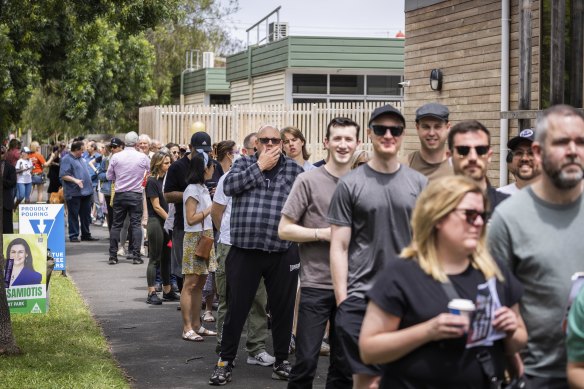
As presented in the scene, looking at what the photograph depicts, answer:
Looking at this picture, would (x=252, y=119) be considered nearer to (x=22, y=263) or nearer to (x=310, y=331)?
(x=22, y=263)

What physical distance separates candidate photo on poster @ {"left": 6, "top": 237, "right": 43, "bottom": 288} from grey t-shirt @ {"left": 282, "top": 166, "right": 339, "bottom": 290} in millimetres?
5412

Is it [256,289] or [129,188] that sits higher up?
[129,188]

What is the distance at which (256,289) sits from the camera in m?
8.51

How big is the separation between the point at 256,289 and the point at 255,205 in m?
0.68

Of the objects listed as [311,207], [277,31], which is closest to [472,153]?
[311,207]

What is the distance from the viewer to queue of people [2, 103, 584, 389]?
3826mm

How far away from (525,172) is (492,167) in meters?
9.07

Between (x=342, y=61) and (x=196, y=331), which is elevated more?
(x=342, y=61)

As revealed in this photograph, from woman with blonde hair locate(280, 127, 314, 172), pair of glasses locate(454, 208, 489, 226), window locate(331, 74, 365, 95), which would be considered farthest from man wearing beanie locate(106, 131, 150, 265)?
window locate(331, 74, 365, 95)

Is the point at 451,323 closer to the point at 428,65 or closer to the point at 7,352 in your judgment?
the point at 7,352

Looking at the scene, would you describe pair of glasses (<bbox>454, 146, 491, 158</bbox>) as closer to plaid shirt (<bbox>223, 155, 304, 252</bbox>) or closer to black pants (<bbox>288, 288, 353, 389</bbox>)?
black pants (<bbox>288, 288, 353, 389</bbox>)

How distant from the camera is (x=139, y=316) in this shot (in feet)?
40.2

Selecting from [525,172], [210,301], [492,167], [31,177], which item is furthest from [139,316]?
[31,177]

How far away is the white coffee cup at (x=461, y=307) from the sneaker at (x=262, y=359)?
5.85 meters
